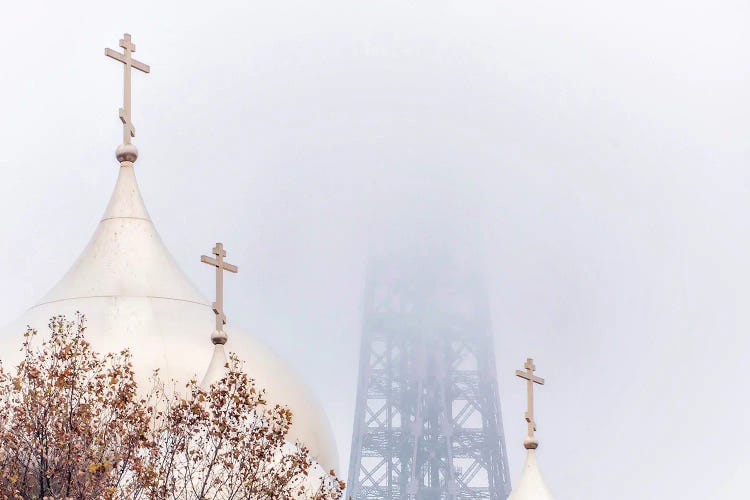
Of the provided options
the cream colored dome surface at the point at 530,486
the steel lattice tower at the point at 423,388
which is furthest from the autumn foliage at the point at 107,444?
the steel lattice tower at the point at 423,388

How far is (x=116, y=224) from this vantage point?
27.8m

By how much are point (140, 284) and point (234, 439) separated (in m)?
8.05

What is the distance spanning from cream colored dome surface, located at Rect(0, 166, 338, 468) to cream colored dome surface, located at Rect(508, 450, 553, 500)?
2.30 m

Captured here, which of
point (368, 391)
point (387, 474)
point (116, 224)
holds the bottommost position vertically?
point (116, 224)

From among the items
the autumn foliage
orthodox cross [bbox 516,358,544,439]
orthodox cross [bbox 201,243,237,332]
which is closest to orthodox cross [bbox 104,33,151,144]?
orthodox cross [bbox 201,243,237,332]

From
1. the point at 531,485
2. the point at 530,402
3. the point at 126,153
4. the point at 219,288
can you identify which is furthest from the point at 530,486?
the point at 126,153

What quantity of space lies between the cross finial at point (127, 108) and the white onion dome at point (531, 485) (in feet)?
19.9

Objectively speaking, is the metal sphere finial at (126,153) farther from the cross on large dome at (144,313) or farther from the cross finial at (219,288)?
the cross finial at (219,288)

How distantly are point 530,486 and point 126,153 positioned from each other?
650cm

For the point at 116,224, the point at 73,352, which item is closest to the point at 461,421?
the point at 116,224

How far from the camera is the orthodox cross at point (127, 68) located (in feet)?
91.5

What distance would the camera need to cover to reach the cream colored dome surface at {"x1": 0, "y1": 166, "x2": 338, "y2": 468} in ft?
85.5

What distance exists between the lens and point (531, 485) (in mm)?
26188

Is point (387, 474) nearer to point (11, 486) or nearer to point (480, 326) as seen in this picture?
point (480, 326)
